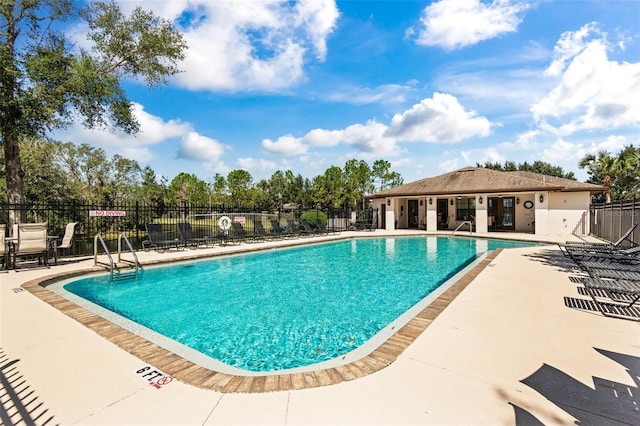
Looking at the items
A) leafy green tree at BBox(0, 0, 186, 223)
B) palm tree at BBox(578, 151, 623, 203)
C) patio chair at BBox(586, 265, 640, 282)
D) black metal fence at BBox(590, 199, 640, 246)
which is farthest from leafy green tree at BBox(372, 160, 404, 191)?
patio chair at BBox(586, 265, 640, 282)

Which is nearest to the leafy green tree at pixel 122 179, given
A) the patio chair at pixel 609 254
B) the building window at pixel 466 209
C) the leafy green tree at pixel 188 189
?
the leafy green tree at pixel 188 189

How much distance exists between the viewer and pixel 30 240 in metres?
7.38

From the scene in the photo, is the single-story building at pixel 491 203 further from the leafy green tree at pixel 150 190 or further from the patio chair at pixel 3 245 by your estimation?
the leafy green tree at pixel 150 190

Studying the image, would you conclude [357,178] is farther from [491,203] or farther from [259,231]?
[259,231]

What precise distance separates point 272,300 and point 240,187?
47.7 meters

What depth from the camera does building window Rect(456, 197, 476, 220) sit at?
22.5m

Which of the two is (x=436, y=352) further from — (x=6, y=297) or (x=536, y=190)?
(x=536, y=190)

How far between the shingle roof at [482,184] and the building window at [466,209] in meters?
2.22

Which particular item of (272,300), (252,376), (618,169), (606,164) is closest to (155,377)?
(252,376)

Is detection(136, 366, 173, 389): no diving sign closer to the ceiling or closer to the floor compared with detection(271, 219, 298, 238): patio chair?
closer to the floor

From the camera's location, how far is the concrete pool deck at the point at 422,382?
205cm

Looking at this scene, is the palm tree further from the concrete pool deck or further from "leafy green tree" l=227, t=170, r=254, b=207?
"leafy green tree" l=227, t=170, r=254, b=207

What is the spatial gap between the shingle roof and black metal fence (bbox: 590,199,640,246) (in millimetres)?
2202

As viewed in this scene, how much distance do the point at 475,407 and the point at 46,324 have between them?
5.08m
